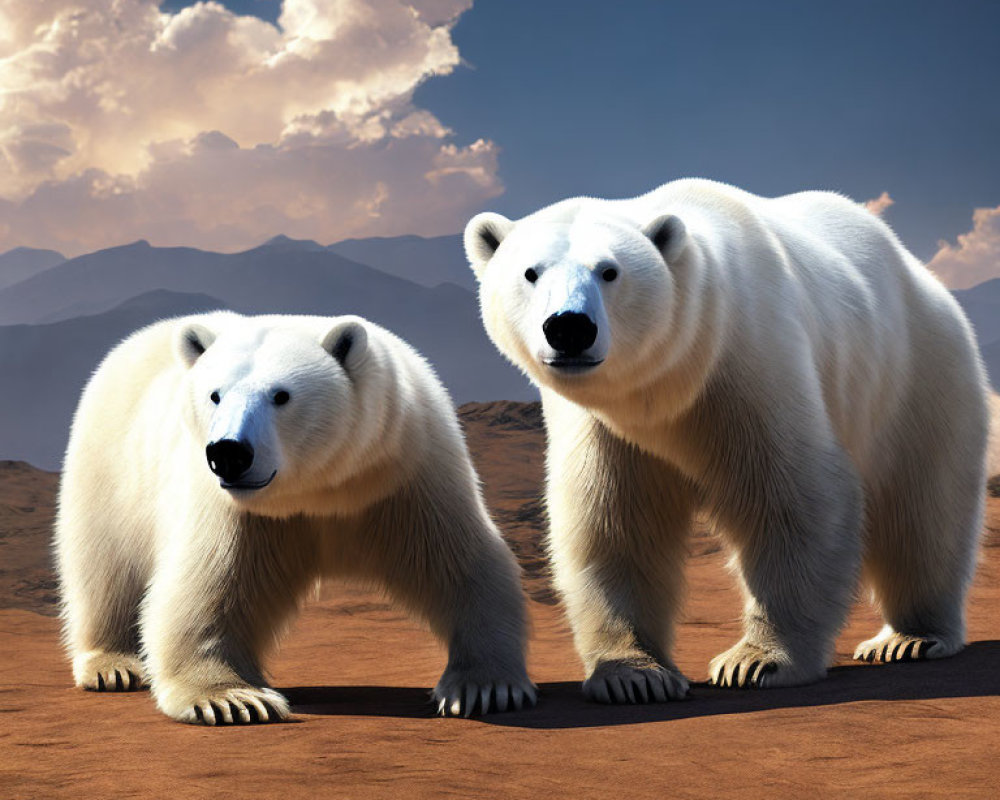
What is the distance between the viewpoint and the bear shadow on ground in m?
4.61

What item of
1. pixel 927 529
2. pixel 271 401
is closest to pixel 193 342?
pixel 271 401

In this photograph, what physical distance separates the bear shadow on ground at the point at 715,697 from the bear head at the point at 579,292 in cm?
122

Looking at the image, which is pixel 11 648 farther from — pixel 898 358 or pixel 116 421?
pixel 898 358

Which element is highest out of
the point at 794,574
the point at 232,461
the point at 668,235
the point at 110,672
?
the point at 668,235

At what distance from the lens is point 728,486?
5.04m

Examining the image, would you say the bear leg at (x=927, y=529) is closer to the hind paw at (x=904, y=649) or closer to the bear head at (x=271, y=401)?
the hind paw at (x=904, y=649)

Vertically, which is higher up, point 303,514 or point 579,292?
point 579,292

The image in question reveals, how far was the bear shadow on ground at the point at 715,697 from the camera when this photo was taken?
182 inches

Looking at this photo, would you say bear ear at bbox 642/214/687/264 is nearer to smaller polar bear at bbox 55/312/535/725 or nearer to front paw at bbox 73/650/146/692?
smaller polar bear at bbox 55/312/535/725

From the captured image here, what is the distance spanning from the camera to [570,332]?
4.29m

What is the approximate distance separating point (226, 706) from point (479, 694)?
960 millimetres

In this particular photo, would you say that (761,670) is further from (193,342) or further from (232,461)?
(193,342)

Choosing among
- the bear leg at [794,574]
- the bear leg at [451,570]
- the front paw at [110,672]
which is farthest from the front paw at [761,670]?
the front paw at [110,672]

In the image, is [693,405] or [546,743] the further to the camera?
[693,405]
